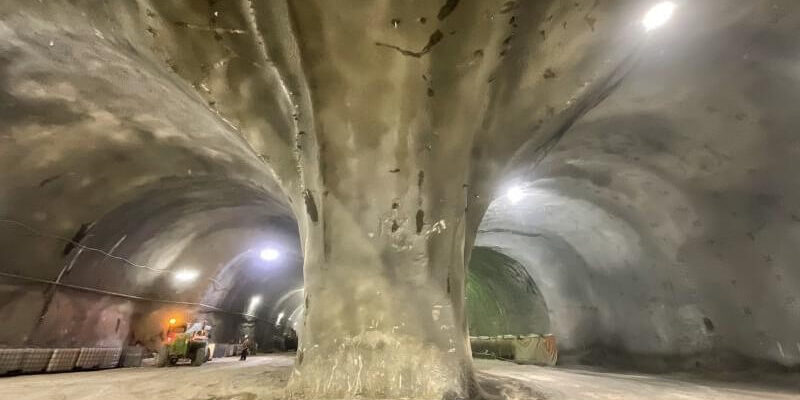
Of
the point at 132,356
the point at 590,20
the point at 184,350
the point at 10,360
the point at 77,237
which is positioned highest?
the point at 590,20

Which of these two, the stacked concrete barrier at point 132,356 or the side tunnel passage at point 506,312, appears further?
the side tunnel passage at point 506,312

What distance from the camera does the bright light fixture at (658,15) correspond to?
3719 millimetres

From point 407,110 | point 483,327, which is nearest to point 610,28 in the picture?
point 407,110

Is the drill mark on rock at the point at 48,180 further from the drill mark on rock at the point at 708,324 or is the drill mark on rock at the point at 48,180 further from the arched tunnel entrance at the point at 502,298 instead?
the drill mark on rock at the point at 708,324

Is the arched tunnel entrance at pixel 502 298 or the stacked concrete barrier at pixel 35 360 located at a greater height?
the arched tunnel entrance at pixel 502 298

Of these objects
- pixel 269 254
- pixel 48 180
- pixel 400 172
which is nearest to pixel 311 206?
pixel 400 172

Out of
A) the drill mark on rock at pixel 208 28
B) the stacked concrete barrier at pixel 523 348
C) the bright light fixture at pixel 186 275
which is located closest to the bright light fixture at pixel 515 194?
the stacked concrete barrier at pixel 523 348

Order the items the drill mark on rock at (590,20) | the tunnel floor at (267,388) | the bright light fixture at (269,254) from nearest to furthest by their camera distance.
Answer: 1. the drill mark on rock at (590,20)
2. the tunnel floor at (267,388)
3. the bright light fixture at (269,254)

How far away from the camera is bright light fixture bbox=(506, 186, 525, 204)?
6.91 m

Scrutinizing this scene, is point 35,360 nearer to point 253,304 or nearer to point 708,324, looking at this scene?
point 253,304

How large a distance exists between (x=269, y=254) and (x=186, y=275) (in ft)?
6.62

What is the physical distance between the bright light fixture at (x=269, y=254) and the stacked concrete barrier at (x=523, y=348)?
19.6 feet

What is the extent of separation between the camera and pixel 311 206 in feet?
12.2

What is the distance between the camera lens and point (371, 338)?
10.6ft
